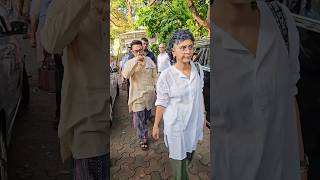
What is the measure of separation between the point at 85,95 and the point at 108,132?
143 millimetres

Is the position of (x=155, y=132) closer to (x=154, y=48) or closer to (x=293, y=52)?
(x=154, y=48)

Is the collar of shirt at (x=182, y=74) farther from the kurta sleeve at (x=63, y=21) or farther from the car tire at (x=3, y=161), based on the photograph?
the car tire at (x=3, y=161)

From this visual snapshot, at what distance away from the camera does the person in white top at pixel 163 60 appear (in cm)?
99

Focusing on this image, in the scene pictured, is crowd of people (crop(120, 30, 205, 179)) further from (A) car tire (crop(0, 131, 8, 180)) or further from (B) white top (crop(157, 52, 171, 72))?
(A) car tire (crop(0, 131, 8, 180))

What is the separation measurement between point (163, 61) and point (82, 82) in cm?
25

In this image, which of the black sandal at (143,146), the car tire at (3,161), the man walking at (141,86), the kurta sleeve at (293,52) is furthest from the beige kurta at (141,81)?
the car tire at (3,161)

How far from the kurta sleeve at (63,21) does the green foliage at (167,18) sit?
17cm

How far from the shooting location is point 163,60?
3.26 ft

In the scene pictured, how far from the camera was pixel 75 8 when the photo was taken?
92 centimetres

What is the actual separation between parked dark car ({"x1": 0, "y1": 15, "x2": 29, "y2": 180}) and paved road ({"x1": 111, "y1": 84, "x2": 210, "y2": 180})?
0.43 m

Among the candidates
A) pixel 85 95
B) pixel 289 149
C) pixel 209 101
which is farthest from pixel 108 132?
pixel 289 149

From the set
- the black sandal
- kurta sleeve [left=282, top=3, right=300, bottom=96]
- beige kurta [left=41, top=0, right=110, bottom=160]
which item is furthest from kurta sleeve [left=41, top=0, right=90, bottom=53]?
kurta sleeve [left=282, top=3, right=300, bottom=96]

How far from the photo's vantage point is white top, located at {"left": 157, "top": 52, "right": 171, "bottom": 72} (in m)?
0.99

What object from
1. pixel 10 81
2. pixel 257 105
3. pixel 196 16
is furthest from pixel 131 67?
pixel 10 81
